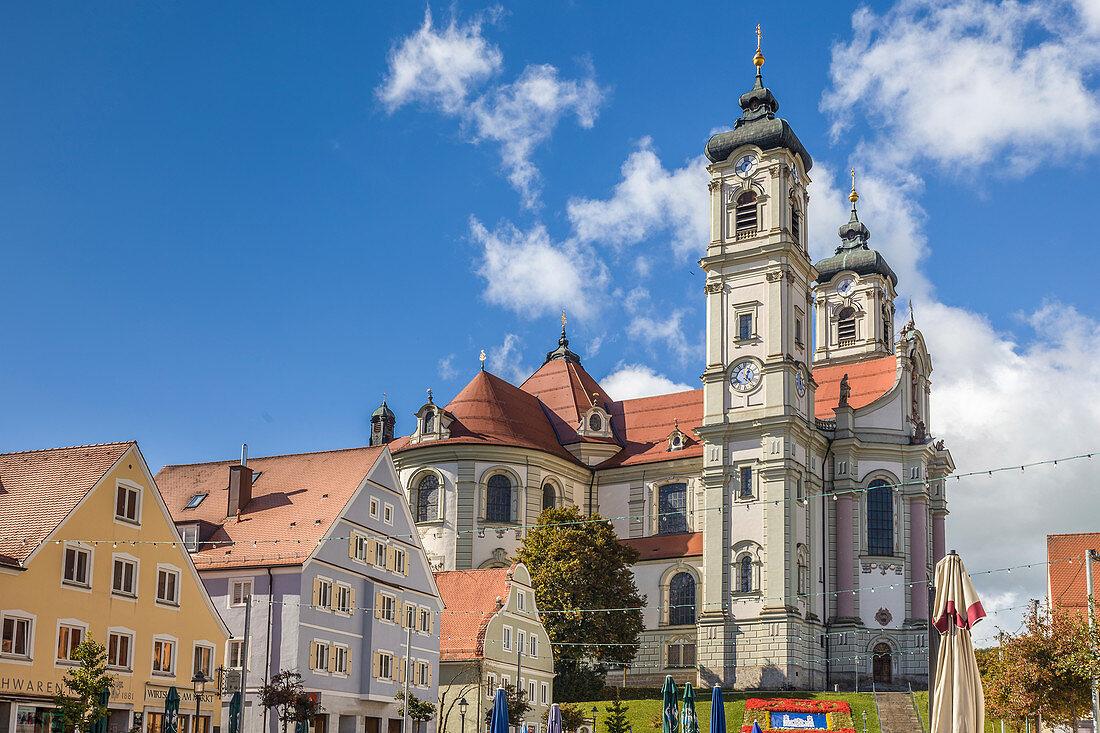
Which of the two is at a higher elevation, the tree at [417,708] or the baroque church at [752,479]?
the baroque church at [752,479]

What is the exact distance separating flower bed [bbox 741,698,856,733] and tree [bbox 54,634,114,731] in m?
31.6

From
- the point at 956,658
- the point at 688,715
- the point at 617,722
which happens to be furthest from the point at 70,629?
the point at 956,658

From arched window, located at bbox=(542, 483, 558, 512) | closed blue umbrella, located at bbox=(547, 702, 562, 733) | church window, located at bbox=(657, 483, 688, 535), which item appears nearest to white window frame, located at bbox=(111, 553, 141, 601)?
closed blue umbrella, located at bbox=(547, 702, 562, 733)

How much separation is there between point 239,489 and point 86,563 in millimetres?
12226

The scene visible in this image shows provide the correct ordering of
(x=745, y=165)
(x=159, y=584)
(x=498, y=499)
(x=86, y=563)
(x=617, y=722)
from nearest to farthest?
1. (x=86, y=563)
2. (x=159, y=584)
3. (x=617, y=722)
4. (x=498, y=499)
5. (x=745, y=165)

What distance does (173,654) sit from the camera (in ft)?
130

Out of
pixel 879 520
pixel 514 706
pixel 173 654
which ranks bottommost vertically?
pixel 514 706

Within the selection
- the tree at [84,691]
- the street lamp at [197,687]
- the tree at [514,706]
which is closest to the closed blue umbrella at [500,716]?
the street lamp at [197,687]

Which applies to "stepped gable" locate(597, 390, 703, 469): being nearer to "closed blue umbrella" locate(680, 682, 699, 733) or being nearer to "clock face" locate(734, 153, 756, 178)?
"clock face" locate(734, 153, 756, 178)

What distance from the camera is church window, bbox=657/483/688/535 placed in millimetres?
77000

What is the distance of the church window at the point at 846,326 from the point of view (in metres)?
100

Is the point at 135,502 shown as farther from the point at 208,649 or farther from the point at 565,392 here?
the point at 565,392

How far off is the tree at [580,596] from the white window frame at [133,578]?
28.3 meters

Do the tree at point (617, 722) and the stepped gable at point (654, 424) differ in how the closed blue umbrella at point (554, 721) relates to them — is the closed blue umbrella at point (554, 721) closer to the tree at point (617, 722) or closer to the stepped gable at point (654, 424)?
the tree at point (617, 722)
